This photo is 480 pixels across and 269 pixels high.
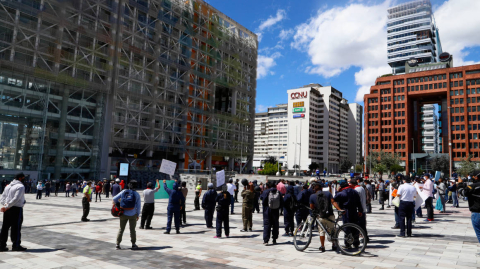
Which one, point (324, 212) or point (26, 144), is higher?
point (26, 144)

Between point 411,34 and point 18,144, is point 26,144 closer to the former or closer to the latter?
point 18,144

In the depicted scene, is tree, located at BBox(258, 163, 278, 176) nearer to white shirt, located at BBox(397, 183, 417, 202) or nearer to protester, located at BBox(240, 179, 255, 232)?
protester, located at BBox(240, 179, 255, 232)

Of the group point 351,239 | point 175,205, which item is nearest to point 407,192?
point 351,239

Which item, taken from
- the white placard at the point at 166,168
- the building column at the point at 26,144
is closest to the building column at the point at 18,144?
the building column at the point at 26,144

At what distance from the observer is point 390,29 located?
5458 inches

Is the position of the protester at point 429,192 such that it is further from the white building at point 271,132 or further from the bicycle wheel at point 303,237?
the white building at point 271,132

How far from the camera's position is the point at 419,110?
98.6 meters

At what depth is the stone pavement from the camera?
6.80 m

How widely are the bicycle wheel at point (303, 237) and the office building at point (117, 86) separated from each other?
1392 inches

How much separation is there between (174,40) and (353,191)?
50.3 metres

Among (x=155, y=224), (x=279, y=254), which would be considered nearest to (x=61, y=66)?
(x=155, y=224)

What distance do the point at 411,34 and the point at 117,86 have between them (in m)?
129

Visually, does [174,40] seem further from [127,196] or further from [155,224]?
[127,196]

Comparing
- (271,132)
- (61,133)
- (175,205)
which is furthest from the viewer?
(271,132)
